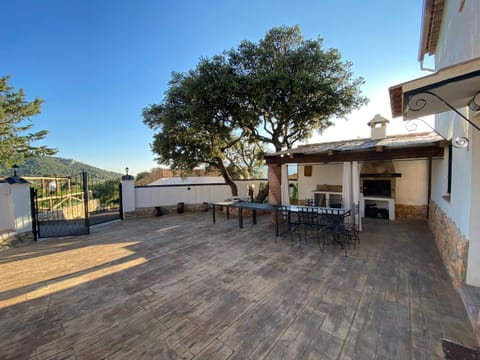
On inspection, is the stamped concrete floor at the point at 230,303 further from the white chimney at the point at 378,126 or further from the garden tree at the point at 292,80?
the garden tree at the point at 292,80

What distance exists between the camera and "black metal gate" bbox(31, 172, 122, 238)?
636 cm

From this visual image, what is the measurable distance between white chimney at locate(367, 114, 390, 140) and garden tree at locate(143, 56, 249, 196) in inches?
206

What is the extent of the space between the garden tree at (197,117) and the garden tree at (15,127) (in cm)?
1121

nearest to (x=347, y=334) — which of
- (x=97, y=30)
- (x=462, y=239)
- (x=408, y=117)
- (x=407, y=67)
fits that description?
(x=462, y=239)

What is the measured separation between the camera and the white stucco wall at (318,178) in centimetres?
902

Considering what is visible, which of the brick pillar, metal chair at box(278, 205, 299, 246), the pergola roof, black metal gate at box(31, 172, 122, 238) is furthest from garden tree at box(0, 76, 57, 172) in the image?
metal chair at box(278, 205, 299, 246)

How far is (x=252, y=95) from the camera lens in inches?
309

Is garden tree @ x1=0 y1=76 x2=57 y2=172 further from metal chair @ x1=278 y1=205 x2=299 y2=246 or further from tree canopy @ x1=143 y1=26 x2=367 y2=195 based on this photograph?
metal chair @ x1=278 y1=205 x2=299 y2=246

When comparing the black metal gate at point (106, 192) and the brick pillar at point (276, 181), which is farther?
the black metal gate at point (106, 192)

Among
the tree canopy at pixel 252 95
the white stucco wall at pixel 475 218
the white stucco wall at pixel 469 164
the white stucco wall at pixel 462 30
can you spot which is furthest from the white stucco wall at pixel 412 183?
the white stucco wall at pixel 475 218

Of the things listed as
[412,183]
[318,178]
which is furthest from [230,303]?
[412,183]

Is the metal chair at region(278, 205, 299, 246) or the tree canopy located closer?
the metal chair at region(278, 205, 299, 246)

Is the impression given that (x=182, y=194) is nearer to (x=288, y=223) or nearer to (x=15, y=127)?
(x=288, y=223)

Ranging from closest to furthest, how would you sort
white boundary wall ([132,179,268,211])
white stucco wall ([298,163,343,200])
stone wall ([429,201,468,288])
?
stone wall ([429,201,468,288]), white stucco wall ([298,163,343,200]), white boundary wall ([132,179,268,211])
